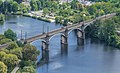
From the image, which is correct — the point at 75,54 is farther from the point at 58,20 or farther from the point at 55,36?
the point at 58,20

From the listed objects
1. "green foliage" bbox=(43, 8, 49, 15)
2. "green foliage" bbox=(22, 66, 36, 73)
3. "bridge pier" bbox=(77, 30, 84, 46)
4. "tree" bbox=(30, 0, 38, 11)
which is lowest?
"green foliage" bbox=(22, 66, 36, 73)

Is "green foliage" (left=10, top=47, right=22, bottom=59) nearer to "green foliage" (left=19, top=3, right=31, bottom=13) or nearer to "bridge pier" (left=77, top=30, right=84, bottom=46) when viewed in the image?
"bridge pier" (left=77, top=30, right=84, bottom=46)

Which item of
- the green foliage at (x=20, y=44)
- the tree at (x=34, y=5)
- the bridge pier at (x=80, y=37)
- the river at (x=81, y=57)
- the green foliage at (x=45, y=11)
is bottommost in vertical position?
the river at (x=81, y=57)

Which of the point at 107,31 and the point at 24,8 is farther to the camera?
the point at 24,8

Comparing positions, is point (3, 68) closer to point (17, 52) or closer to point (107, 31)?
point (17, 52)

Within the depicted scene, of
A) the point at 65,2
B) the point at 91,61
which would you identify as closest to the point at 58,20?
the point at 65,2

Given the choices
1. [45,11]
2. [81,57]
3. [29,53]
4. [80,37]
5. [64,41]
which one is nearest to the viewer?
[29,53]

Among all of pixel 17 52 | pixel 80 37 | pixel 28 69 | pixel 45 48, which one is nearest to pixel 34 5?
pixel 80 37

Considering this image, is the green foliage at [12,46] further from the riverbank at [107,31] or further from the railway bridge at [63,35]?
the riverbank at [107,31]

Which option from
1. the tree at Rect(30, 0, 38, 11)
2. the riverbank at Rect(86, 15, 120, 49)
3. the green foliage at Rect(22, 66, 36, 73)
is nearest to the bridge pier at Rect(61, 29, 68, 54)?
the riverbank at Rect(86, 15, 120, 49)

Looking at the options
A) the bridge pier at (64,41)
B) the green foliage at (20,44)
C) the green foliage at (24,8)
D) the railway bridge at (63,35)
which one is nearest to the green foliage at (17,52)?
the green foliage at (20,44)

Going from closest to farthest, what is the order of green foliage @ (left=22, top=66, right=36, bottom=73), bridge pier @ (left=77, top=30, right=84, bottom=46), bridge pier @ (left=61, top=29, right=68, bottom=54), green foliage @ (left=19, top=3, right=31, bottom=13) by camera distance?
green foliage @ (left=22, top=66, right=36, bottom=73), bridge pier @ (left=61, top=29, right=68, bottom=54), bridge pier @ (left=77, top=30, right=84, bottom=46), green foliage @ (left=19, top=3, right=31, bottom=13)
